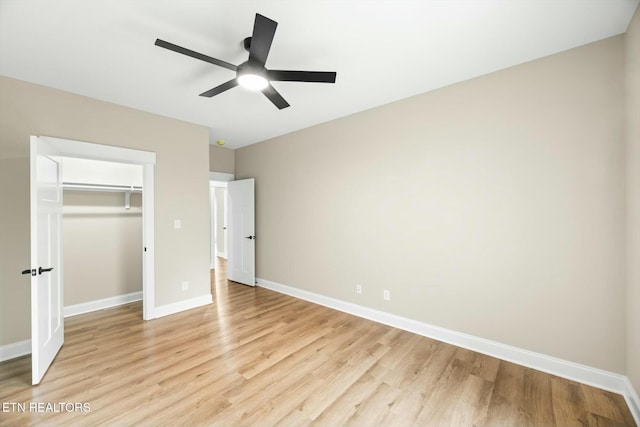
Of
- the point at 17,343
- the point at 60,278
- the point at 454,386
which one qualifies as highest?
the point at 60,278

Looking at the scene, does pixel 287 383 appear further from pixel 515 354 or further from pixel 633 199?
pixel 633 199

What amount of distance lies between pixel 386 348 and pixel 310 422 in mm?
1232

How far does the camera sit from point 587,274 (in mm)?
2100

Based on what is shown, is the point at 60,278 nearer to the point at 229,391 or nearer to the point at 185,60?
the point at 229,391

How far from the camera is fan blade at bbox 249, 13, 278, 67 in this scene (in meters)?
1.46

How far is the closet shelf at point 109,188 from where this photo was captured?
3.56 metres

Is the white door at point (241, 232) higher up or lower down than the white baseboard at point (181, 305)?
higher up

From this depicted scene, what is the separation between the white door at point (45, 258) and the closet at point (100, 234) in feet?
3.68

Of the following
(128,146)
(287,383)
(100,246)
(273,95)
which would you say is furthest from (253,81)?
(100,246)

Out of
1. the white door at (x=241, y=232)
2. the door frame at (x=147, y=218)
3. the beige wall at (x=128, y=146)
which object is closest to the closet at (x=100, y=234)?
the door frame at (x=147, y=218)

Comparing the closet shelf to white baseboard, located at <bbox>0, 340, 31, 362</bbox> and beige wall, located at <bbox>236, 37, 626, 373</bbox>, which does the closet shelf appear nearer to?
white baseboard, located at <bbox>0, 340, 31, 362</bbox>

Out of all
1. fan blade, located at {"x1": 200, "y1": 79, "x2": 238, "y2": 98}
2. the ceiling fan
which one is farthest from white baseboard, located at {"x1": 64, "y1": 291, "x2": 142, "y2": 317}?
the ceiling fan

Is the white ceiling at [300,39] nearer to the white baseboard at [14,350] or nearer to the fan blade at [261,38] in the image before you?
the fan blade at [261,38]

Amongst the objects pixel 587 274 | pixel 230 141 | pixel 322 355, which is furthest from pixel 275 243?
pixel 587 274
